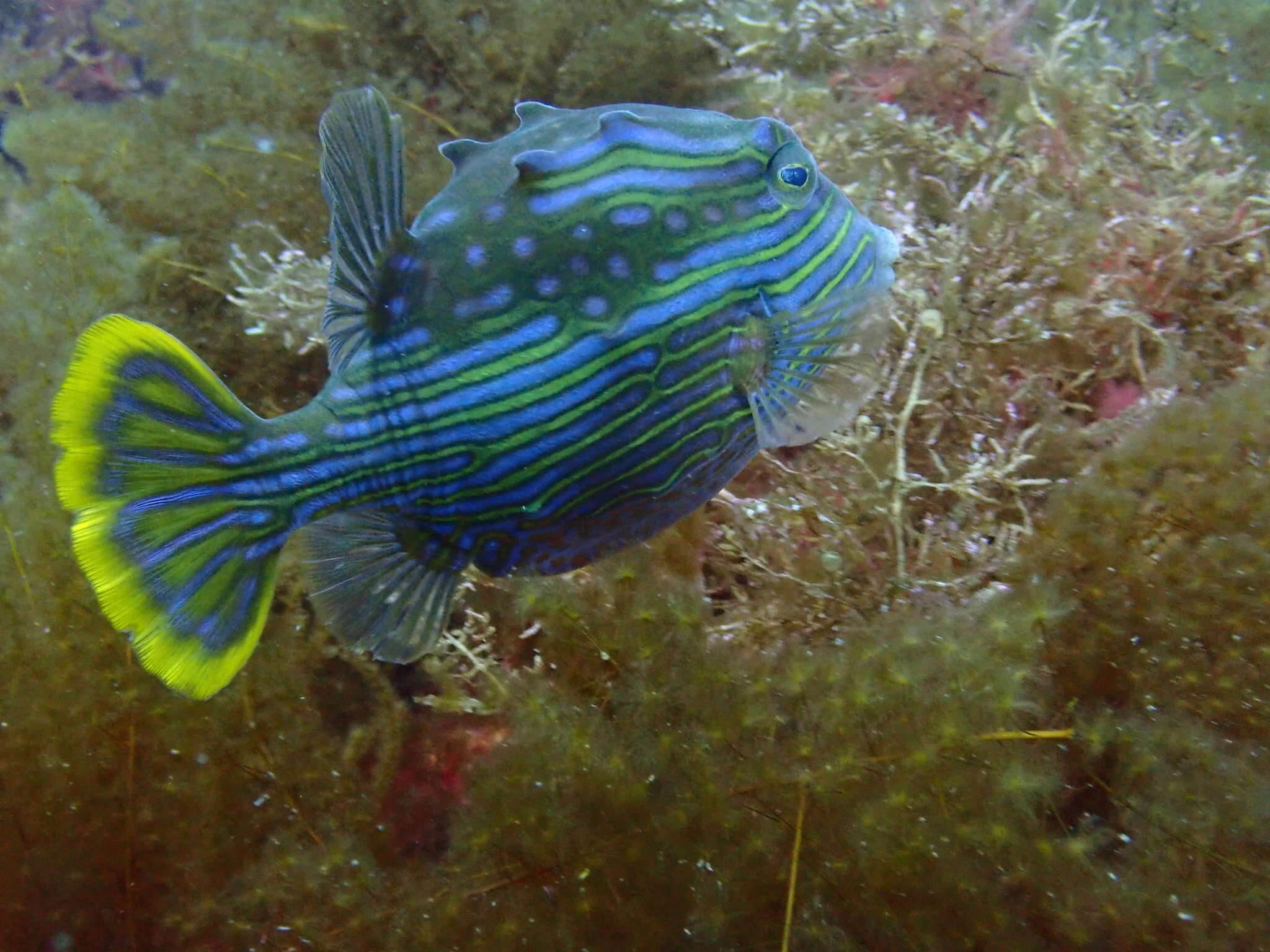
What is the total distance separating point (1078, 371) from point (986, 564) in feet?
3.66

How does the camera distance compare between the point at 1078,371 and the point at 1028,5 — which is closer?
the point at 1078,371

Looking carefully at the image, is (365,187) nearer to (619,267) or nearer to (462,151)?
(462,151)

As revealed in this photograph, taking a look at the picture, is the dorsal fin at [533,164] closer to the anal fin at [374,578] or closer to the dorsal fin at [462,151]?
the dorsal fin at [462,151]

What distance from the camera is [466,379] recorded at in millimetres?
1820

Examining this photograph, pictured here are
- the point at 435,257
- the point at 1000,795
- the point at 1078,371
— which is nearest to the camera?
the point at 435,257

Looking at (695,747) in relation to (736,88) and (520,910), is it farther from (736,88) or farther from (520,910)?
(736,88)

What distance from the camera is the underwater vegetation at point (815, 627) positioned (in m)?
2.64

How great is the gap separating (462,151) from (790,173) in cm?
80

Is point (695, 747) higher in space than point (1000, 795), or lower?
lower

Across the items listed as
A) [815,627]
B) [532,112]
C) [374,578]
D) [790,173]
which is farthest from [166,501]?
[815,627]

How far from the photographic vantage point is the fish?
1.76m

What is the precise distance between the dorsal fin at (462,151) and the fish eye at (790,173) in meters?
0.69

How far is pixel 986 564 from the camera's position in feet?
10.1

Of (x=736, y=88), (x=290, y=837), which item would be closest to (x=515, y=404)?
(x=290, y=837)
